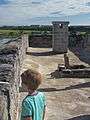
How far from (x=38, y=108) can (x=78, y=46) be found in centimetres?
2557

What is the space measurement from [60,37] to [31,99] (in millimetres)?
20685

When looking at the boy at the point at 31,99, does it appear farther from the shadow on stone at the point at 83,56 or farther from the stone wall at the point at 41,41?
the stone wall at the point at 41,41

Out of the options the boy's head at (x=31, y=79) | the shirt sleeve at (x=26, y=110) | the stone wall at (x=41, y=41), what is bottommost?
the stone wall at (x=41, y=41)

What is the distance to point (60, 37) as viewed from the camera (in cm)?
2445

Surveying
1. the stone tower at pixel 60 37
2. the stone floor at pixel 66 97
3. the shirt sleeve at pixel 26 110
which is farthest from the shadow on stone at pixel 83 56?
the shirt sleeve at pixel 26 110

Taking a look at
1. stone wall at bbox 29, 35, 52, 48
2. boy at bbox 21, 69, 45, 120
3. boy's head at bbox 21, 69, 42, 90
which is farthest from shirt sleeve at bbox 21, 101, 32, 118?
stone wall at bbox 29, 35, 52, 48

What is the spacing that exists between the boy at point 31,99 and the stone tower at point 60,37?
20.4 m

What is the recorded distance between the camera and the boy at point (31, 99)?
380cm

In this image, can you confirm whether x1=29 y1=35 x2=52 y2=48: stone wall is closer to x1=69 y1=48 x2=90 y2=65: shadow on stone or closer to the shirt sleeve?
x1=69 y1=48 x2=90 y2=65: shadow on stone

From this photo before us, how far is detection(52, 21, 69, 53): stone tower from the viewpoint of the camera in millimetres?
24297

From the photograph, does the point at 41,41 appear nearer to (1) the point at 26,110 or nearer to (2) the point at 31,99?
(2) the point at 31,99

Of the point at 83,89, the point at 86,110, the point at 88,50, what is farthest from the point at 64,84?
the point at 88,50

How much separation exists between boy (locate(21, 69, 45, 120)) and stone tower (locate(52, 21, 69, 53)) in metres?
20.4

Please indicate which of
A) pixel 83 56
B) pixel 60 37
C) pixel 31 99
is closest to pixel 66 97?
pixel 31 99
